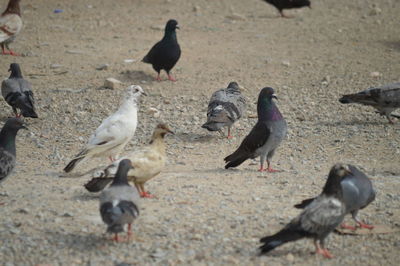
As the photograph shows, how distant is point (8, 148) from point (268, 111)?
10.8 feet

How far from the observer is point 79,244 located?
6.46 meters

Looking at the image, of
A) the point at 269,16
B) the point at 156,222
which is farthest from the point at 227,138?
the point at 269,16

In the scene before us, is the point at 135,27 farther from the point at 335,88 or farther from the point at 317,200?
the point at 317,200

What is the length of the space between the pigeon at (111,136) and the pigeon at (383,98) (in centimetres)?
417

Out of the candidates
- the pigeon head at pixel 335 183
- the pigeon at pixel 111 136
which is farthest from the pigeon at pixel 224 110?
the pigeon head at pixel 335 183

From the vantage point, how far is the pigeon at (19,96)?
35.7ft

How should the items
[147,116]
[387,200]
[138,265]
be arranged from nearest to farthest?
[138,265]
[387,200]
[147,116]

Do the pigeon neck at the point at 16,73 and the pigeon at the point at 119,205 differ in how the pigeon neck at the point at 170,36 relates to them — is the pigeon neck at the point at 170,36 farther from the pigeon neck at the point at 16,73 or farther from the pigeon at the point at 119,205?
the pigeon at the point at 119,205

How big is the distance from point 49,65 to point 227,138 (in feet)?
16.3

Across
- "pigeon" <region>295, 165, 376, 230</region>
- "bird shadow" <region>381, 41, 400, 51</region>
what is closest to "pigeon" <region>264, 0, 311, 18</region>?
"bird shadow" <region>381, 41, 400, 51</region>

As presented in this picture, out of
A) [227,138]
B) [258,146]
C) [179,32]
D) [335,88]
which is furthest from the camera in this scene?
[179,32]

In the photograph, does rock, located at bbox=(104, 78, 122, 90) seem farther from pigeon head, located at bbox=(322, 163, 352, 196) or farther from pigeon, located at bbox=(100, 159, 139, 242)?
pigeon head, located at bbox=(322, 163, 352, 196)

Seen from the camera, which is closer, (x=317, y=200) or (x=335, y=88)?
(x=317, y=200)

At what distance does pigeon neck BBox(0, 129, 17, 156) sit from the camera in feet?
26.5
